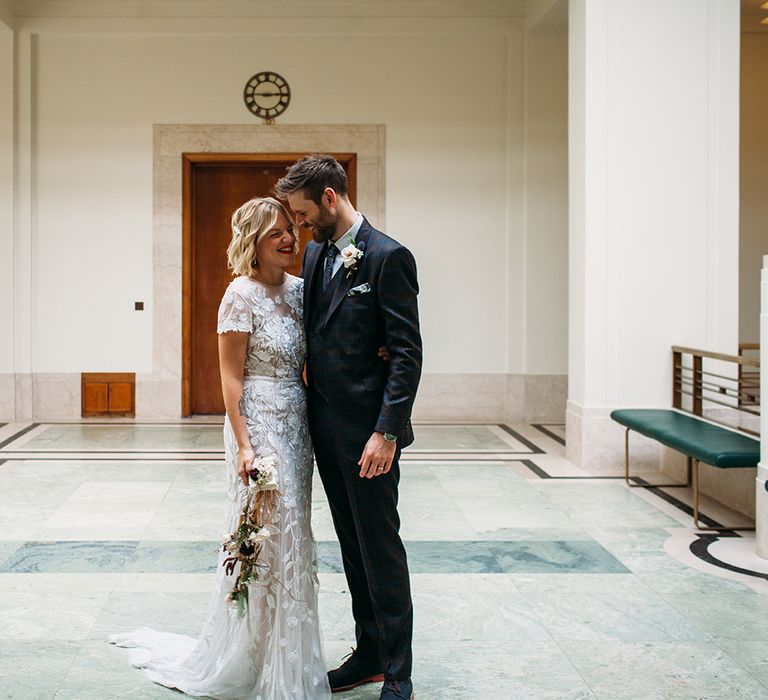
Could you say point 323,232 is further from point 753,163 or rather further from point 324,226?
point 753,163

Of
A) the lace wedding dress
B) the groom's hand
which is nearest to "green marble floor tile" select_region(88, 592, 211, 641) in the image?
the lace wedding dress

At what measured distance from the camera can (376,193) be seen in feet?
33.0

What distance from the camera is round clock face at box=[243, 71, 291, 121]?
998 centimetres

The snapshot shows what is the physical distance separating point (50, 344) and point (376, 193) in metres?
3.90

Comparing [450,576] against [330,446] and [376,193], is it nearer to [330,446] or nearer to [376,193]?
[330,446]

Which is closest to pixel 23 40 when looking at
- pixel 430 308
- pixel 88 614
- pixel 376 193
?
pixel 376 193

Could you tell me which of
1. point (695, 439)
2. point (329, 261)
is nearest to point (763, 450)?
point (695, 439)

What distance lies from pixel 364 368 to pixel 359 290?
0.25 m

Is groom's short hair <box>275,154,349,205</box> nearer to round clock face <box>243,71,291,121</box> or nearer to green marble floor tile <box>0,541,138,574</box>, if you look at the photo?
green marble floor tile <box>0,541,138,574</box>

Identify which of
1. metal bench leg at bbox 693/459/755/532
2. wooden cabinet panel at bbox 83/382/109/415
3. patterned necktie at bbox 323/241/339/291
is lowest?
metal bench leg at bbox 693/459/755/532

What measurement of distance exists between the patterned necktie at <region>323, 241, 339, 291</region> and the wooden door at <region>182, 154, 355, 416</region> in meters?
7.22

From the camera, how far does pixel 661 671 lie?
133 inches

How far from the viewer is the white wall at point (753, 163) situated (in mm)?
10297

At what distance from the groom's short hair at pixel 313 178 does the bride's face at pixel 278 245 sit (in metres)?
0.13
